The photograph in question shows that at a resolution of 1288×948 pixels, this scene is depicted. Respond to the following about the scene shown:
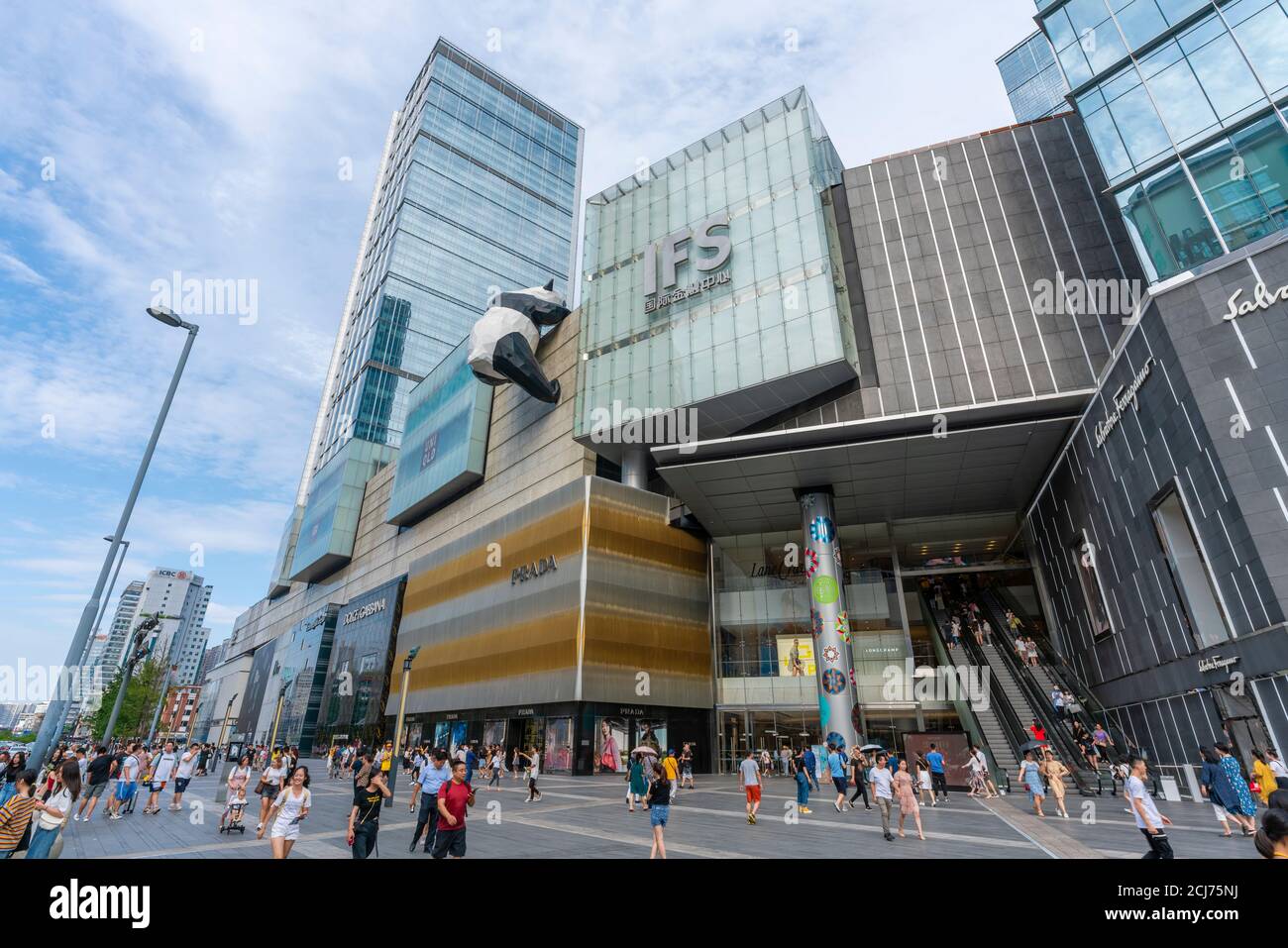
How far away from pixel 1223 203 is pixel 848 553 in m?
25.3

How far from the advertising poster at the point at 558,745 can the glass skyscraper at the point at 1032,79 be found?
4366 inches

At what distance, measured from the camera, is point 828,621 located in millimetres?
30422

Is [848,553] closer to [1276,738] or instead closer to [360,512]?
[1276,738]

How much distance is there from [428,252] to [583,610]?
97.6m

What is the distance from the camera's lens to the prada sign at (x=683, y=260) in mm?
34750

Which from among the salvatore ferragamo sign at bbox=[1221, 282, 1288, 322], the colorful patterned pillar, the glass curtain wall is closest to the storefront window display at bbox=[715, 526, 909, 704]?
the glass curtain wall

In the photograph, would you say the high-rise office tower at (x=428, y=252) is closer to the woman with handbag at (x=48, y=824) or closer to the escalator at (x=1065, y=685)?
the escalator at (x=1065, y=685)

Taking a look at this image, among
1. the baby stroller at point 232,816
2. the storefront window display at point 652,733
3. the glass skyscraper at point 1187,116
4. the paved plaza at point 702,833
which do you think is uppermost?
the glass skyscraper at point 1187,116

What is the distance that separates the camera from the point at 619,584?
32.6m

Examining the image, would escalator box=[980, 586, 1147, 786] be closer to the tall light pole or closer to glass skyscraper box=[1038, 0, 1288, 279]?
glass skyscraper box=[1038, 0, 1288, 279]

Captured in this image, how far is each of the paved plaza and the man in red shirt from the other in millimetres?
1711

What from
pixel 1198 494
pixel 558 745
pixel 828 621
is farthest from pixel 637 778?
pixel 1198 494

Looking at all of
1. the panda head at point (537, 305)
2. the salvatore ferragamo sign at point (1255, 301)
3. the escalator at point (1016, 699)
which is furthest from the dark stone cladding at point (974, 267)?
the panda head at point (537, 305)

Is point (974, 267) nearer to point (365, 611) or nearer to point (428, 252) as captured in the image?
point (365, 611)
